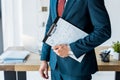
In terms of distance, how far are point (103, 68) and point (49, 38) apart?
23.8 inches

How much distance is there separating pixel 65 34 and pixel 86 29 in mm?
102

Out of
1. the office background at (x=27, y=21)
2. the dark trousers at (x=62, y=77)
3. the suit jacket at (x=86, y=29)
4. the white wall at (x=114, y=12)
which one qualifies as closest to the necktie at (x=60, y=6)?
the suit jacket at (x=86, y=29)

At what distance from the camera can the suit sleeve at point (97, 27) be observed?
1035 millimetres

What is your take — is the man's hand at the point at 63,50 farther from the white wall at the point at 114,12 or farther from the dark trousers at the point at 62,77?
the white wall at the point at 114,12

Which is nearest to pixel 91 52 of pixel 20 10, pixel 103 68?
pixel 103 68

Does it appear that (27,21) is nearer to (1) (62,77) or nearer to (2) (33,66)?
(2) (33,66)

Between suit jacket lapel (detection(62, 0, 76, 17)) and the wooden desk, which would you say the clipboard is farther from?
the wooden desk

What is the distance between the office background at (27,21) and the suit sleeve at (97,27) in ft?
4.10

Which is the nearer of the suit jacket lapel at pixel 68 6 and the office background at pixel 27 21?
the suit jacket lapel at pixel 68 6

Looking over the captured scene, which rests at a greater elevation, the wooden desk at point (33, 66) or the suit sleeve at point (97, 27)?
the suit sleeve at point (97, 27)

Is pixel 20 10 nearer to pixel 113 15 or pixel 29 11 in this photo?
pixel 29 11

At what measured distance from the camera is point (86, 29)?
113 cm

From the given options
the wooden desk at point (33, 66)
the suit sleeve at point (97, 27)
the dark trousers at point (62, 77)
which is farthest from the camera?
the wooden desk at point (33, 66)

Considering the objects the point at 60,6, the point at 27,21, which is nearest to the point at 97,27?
the point at 60,6
